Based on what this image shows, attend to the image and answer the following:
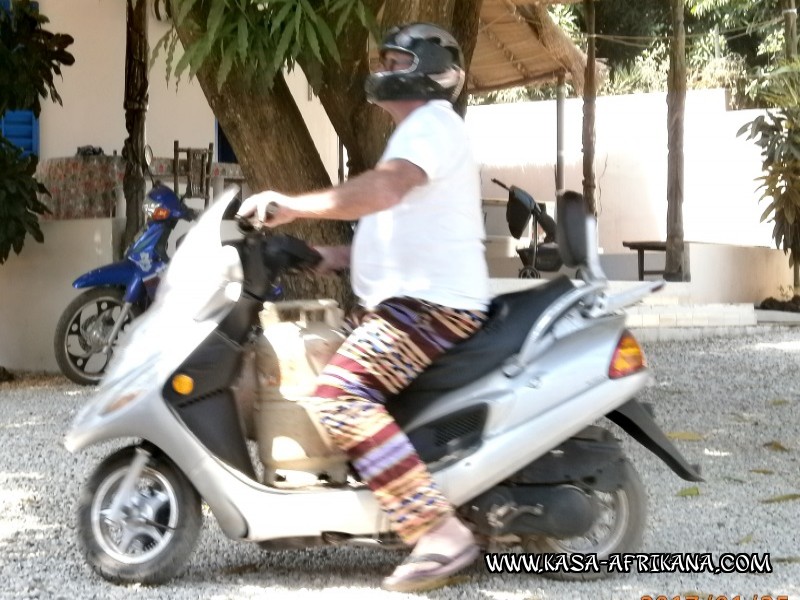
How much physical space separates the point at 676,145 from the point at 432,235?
1081cm

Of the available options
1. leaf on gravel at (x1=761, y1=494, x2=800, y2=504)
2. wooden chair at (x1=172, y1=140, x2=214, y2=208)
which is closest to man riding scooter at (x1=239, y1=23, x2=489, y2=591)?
leaf on gravel at (x1=761, y1=494, x2=800, y2=504)

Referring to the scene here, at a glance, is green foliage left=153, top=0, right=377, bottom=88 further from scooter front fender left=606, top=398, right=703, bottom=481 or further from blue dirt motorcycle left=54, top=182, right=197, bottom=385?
blue dirt motorcycle left=54, top=182, right=197, bottom=385

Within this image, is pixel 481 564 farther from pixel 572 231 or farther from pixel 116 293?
pixel 116 293

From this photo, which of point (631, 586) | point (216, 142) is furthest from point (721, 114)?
point (631, 586)

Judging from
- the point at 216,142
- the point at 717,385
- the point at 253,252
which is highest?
the point at 216,142

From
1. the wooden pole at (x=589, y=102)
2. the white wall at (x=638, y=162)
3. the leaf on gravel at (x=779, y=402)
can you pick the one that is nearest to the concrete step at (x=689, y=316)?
the wooden pole at (x=589, y=102)

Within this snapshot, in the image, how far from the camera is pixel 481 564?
4.16 metres

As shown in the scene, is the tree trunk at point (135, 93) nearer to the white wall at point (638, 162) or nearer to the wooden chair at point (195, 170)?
the wooden chair at point (195, 170)

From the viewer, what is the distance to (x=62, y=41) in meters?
9.42

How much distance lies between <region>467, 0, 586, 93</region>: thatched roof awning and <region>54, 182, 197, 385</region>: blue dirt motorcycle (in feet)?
20.0

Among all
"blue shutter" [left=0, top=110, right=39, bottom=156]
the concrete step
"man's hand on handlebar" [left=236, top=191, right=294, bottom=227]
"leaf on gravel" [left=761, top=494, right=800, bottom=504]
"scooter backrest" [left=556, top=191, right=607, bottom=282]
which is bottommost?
"leaf on gravel" [left=761, top=494, right=800, bottom=504]

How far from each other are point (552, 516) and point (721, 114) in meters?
16.4

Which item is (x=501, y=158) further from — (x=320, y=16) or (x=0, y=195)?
(x=320, y=16)

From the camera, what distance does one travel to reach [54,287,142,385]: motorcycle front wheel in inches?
337
